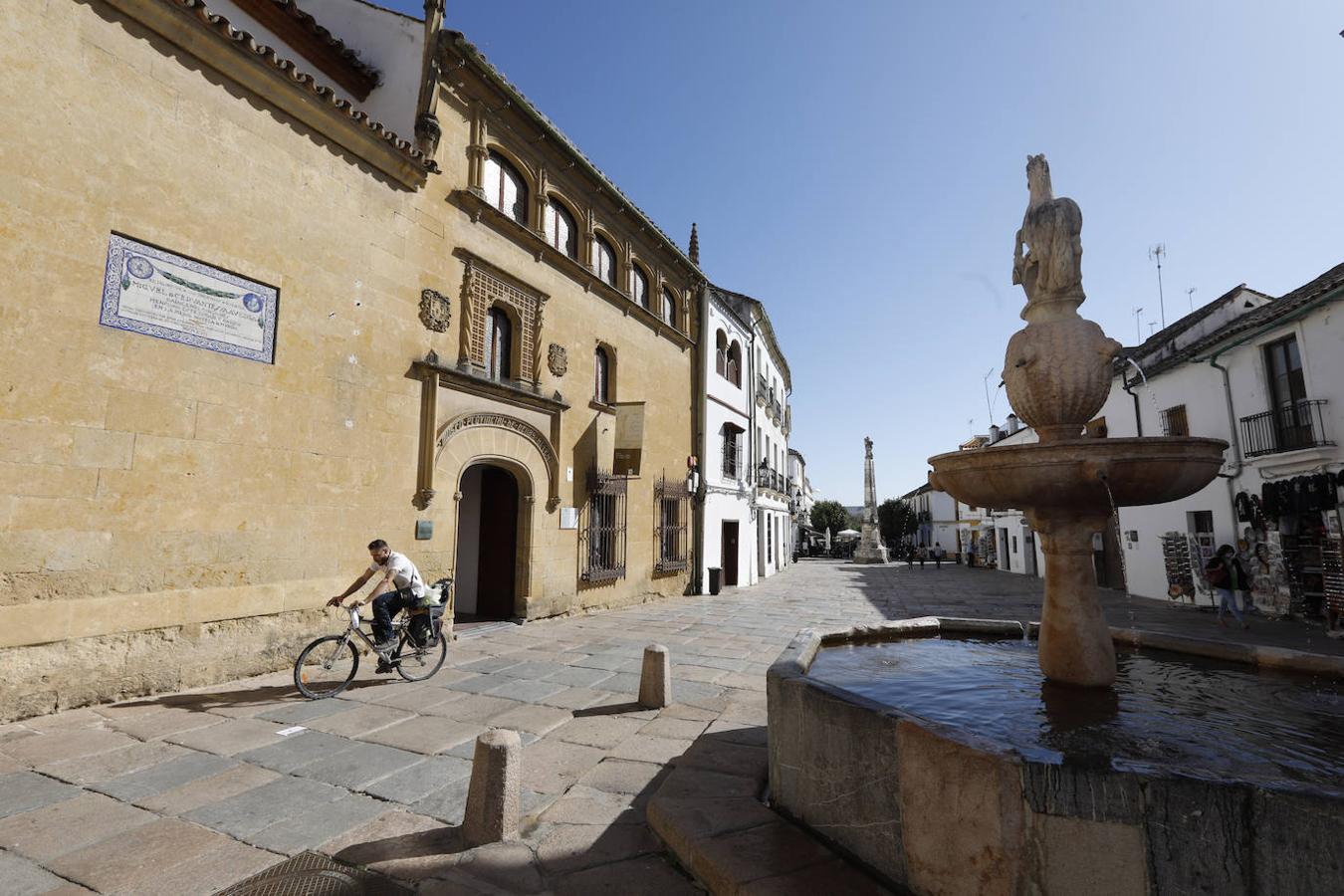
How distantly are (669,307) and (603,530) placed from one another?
6.99 metres

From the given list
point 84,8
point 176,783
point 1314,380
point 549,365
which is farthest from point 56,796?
point 1314,380

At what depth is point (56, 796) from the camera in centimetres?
365

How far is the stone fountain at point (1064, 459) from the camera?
3.43 metres

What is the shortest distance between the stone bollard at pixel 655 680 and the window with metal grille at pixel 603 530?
6.48 meters

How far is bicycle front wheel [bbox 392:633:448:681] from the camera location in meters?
6.59

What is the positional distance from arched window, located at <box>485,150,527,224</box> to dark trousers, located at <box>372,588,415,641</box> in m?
6.53

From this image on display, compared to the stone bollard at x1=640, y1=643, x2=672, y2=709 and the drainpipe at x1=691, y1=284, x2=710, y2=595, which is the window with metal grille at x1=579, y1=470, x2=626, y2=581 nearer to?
the drainpipe at x1=691, y1=284, x2=710, y2=595

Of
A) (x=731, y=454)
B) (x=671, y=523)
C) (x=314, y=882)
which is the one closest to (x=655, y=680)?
(x=314, y=882)

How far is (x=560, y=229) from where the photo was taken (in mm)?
12305

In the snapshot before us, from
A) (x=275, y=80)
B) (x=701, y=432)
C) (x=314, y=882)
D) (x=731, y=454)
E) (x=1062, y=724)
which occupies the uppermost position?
(x=275, y=80)

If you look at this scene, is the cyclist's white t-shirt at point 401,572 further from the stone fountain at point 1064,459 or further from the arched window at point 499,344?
the stone fountain at point 1064,459

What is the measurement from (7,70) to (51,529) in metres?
3.87

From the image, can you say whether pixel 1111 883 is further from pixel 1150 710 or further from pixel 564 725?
pixel 564 725

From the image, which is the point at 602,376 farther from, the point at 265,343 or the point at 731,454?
the point at 731,454
